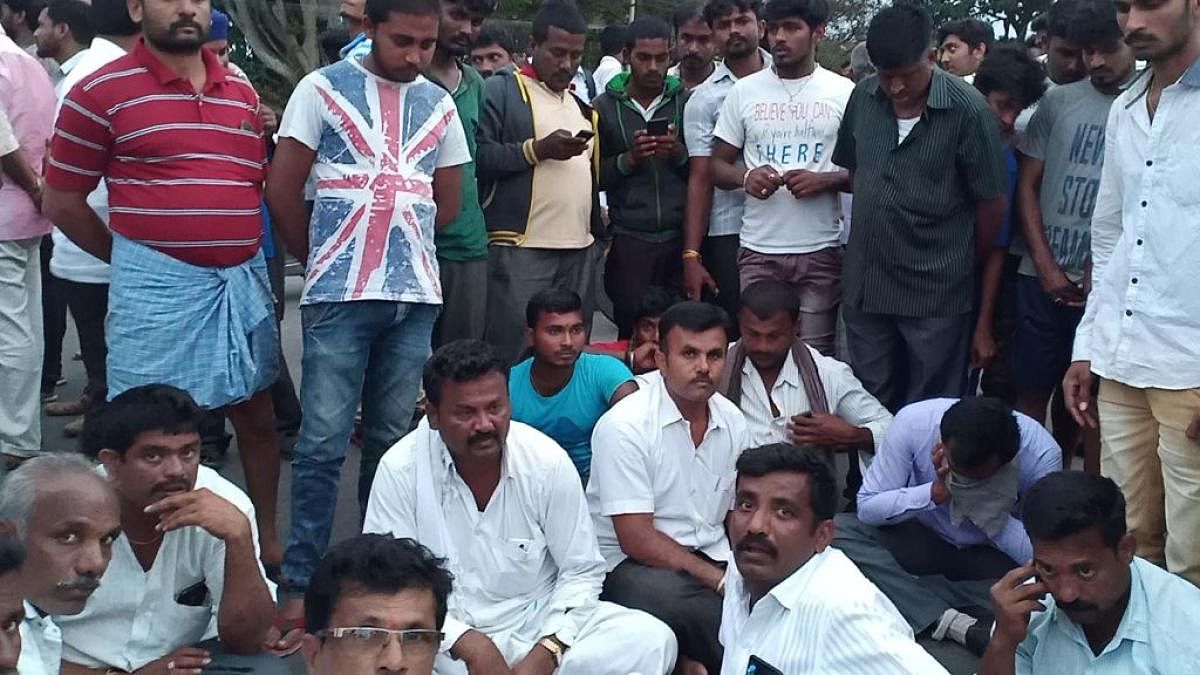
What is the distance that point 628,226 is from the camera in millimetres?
5656

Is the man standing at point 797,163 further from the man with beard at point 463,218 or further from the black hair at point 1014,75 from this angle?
the man with beard at point 463,218

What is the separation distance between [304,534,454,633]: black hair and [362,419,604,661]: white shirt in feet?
3.34

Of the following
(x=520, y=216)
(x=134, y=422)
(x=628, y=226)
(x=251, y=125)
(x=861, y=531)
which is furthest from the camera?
(x=628, y=226)

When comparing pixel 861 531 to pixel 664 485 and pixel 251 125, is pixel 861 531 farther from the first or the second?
pixel 251 125

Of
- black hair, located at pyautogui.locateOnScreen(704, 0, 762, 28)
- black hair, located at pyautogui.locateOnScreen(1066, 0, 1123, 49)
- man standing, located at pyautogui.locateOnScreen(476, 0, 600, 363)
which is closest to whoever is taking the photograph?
black hair, located at pyautogui.locateOnScreen(1066, 0, 1123, 49)

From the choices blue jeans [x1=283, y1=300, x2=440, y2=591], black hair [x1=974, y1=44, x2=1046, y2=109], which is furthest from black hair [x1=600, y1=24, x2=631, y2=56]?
blue jeans [x1=283, y1=300, x2=440, y2=591]

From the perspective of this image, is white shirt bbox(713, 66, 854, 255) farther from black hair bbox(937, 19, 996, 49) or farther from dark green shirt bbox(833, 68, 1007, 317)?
black hair bbox(937, 19, 996, 49)

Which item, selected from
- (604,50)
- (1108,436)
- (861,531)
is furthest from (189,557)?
(604,50)

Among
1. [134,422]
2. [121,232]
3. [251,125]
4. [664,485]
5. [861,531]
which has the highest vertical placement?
[251,125]

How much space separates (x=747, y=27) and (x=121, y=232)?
292 cm

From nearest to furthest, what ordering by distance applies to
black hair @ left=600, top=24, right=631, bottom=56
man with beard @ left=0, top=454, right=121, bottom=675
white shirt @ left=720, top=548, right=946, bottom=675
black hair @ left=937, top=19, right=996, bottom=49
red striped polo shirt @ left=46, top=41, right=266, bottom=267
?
1. white shirt @ left=720, top=548, right=946, bottom=675
2. man with beard @ left=0, top=454, right=121, bottom=675
3. red striped polo shirt @ left=46, top=41, right=266, bottom=267
4. black hair @ left=937, top=19, right=996, bottom=49
5. black hair @ left=600, top=24, right=631, bottom=56

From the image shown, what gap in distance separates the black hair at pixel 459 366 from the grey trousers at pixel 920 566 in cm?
139

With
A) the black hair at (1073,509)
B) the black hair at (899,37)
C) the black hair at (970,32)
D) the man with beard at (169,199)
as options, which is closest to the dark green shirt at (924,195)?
the black hair at (899,37)

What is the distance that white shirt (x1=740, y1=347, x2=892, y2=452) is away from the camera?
4.64 m
